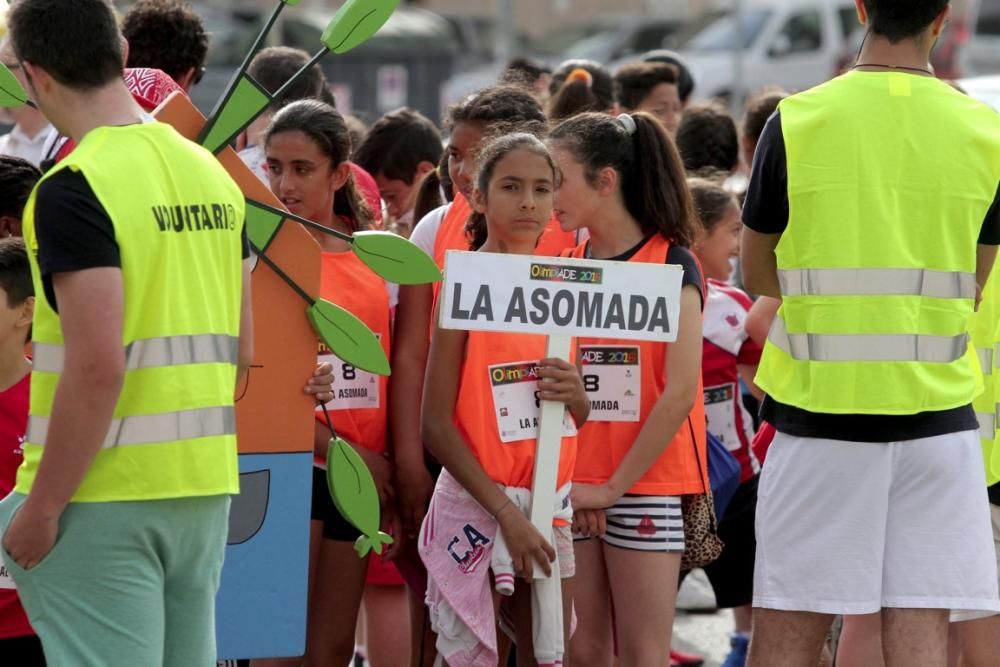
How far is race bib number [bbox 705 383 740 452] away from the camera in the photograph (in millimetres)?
5105

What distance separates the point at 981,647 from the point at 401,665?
1.71 m

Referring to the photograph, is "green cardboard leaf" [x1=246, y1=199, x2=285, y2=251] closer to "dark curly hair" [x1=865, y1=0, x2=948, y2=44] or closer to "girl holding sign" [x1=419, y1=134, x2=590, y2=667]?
"girl holding sign" [x1=419, y1=134, x2=590, y2=667]

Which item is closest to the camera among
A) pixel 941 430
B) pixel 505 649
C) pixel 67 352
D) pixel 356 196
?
pixel 67 352

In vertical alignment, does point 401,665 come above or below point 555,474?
below

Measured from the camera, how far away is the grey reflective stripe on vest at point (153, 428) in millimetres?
3012

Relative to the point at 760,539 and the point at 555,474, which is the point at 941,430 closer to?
the point at 760,539

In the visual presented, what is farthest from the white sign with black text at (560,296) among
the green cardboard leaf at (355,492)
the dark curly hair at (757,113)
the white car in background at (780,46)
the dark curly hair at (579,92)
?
the white car in background at (780,46)

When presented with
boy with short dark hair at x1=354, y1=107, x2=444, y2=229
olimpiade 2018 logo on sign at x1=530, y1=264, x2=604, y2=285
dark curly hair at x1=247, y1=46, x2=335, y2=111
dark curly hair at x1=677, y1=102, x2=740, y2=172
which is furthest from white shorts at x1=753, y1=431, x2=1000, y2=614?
dark curly hair at x1=677, y1=102, x2=740, y2=172

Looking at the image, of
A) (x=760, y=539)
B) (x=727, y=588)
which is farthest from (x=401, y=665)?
(x=760, y=539)

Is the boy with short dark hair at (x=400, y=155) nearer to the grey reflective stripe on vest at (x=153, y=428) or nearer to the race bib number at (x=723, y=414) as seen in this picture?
the race bib number at (x=723, y=414)

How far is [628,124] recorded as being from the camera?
177 inches

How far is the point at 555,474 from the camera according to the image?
396 centimetres

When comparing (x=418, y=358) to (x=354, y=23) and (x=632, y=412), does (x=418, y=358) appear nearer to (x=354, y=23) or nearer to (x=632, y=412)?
(x=632, y=412)

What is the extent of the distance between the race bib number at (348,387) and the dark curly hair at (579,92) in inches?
53.5
